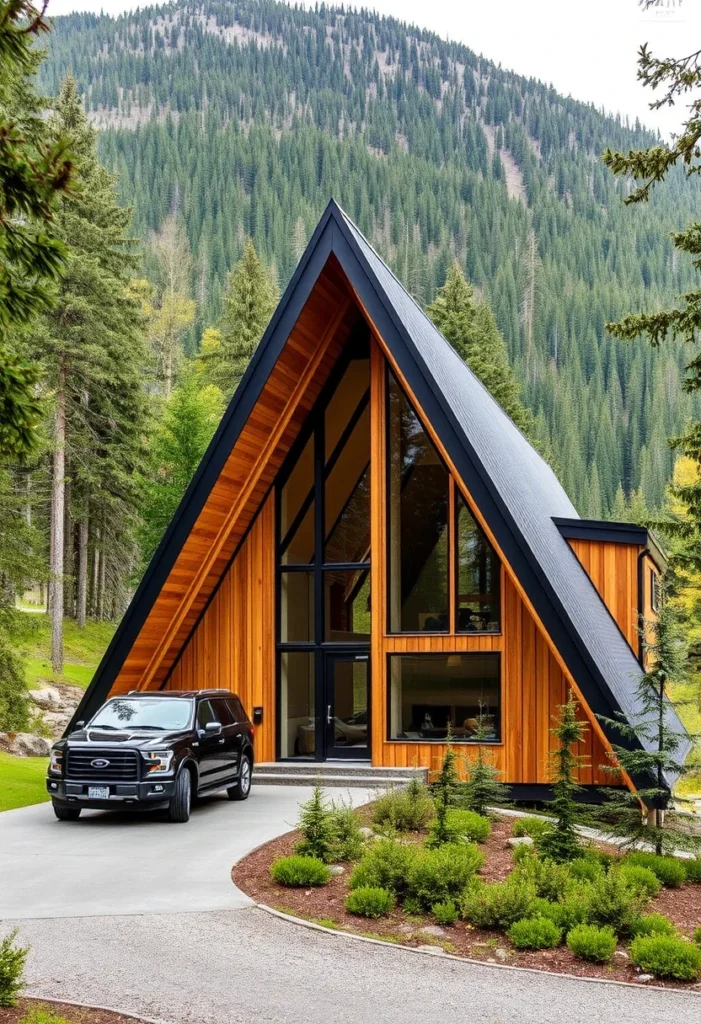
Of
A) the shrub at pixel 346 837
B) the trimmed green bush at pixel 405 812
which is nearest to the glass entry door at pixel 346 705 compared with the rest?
the trimmed green bush at pixel 405 812

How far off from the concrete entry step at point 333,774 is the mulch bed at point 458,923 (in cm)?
504

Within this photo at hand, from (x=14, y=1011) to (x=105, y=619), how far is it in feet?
125

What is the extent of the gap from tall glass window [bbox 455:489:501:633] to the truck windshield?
4.80 meters

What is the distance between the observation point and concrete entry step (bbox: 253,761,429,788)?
1609 cm

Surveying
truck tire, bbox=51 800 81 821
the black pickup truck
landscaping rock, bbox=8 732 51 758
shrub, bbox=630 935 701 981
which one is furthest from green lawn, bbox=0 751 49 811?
shrub, bbox=630 935 701 981

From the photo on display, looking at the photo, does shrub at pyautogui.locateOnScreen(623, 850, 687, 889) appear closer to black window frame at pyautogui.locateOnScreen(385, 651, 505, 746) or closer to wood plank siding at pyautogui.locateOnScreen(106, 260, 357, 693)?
black window frame at pyautogui.locateOnScreen(385, 651, 505, 746)

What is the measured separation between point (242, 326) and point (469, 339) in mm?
11063

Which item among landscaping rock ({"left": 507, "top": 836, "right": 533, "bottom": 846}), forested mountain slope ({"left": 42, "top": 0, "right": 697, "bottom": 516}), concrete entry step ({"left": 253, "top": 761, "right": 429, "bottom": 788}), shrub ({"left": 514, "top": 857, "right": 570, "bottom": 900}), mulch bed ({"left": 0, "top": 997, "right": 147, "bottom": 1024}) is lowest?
concrete entry step ({"left": 253, "top": 761, "right": 429, "bottom": 788})

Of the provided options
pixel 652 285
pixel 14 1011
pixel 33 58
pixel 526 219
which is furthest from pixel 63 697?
pixel 526 219

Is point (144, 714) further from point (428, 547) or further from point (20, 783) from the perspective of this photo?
point (428, 547)

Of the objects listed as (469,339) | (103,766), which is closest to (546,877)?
(103,766)

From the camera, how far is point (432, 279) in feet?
418

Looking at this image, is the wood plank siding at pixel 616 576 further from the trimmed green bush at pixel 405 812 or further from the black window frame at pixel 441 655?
the trimmed green bush at pixel 405 812

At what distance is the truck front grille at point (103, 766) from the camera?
12.6 meters
